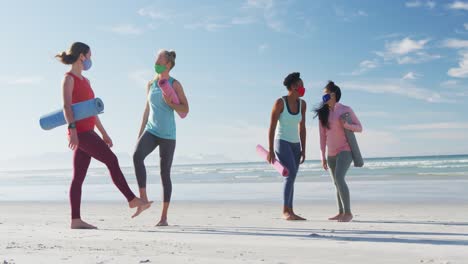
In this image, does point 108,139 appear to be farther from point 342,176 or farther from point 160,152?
point 342,176

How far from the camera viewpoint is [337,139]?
20.9 ft

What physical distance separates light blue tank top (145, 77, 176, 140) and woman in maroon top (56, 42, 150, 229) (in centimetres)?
57

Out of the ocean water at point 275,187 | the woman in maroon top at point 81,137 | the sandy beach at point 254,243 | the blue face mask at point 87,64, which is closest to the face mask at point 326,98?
the sandy beach at point 254,243

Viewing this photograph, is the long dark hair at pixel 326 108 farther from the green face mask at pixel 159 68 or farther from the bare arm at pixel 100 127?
the bare arm at pixel 100 127

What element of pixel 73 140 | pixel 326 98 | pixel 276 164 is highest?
pixel 326 98

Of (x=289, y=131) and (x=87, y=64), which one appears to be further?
(x=289, y=131)

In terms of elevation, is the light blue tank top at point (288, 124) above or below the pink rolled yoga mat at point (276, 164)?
above

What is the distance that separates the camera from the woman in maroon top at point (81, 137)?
5.19m

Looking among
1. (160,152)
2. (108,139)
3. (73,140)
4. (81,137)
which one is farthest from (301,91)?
(73,140)

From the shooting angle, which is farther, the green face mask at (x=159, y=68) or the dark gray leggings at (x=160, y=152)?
the green face mask at (x=159, y=68)

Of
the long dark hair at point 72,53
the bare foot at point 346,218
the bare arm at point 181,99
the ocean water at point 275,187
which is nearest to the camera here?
the long dark hair at point 72,53

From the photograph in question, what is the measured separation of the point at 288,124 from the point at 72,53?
2783 mm

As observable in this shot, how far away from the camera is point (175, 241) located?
4.27 meters

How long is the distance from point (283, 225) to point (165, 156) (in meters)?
1.58
